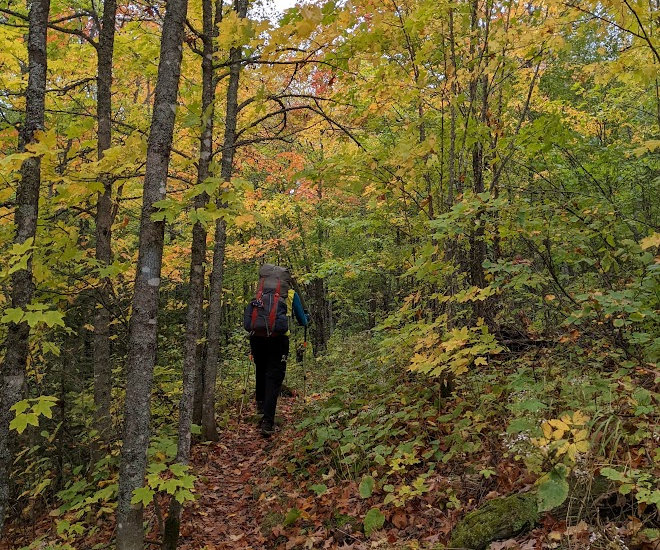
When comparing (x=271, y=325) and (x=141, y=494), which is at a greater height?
(x=271, y=325)

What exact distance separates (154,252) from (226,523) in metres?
3.21

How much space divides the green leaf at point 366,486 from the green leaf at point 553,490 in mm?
1921

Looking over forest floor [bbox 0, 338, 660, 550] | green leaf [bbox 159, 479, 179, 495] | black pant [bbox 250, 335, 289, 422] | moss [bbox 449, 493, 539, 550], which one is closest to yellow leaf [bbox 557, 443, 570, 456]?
forest floor [bbox 0, 338, 660, 550]

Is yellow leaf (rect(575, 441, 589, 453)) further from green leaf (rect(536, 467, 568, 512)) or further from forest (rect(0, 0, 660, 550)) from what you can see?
green leaf (rect(536, 467, 568, 512))

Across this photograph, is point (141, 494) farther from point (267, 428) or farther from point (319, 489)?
point (267, 428)

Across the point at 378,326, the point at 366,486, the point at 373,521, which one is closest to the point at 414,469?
the point at 366,486

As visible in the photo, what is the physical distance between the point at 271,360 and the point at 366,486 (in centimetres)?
309

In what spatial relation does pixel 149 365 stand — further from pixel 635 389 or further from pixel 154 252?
pixel 635 389

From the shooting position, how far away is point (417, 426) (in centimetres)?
527

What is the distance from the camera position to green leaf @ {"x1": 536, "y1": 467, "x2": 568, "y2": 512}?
8.71ft

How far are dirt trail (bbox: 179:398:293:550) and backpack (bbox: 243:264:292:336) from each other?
163cm

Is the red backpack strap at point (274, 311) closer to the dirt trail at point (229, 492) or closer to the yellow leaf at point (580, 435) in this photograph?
the dirt trail at point (229, 492)

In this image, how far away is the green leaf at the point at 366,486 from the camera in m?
4.34

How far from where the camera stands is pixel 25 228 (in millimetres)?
4215
